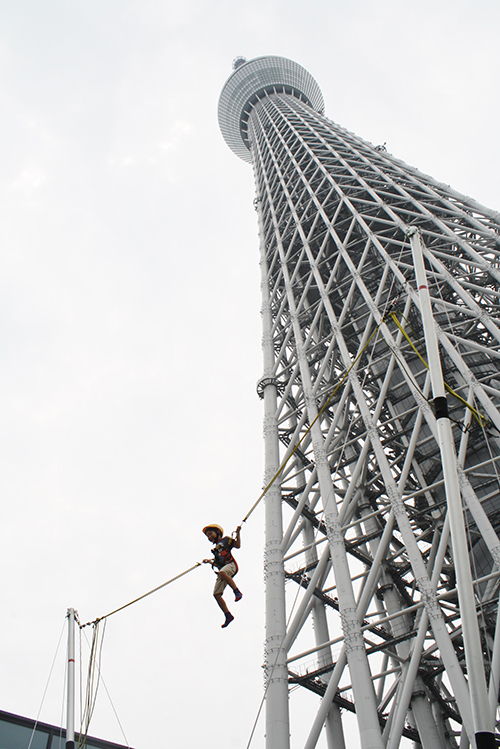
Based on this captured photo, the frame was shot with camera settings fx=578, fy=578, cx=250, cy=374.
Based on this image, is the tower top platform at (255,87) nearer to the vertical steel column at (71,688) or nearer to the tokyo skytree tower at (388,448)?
the tokyo skytree tower at (388,448)

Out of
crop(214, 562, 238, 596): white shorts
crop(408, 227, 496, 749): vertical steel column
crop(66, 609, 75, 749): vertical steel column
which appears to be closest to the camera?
crop(408, 227, 496, 749): vertical steel column

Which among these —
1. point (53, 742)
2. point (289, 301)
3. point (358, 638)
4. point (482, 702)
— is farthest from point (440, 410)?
point (289, 301)

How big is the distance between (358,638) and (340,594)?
1524mm

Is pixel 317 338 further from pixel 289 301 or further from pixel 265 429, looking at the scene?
pixel 265 429

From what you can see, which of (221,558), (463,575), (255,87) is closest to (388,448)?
(221,558)

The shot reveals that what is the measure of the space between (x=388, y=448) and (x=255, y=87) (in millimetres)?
62008

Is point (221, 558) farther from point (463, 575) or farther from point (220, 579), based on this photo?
point (463, 575)

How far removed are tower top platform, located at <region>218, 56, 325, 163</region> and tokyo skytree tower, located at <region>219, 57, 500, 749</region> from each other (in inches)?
1322

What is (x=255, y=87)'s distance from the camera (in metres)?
73.6

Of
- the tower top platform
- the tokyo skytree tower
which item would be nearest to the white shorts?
the tokyo skytree tower

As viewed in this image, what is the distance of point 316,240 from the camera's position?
35.8m

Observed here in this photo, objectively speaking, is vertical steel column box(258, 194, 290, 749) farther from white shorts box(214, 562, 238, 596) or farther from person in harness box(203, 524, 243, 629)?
white shorts box(214, 562, 238, 596)

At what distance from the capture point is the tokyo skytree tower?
48.5 ft

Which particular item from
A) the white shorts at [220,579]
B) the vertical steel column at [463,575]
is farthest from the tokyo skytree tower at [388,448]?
the white shorts at [220,579]
